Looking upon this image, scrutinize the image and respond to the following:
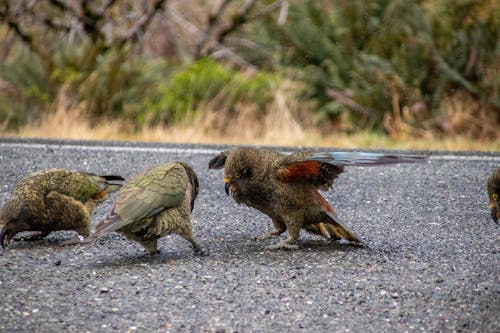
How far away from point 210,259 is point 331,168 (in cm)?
A: 93

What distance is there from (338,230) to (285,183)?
0.50 m

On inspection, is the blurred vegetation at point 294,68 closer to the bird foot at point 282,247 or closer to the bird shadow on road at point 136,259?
the bird foot at point 282,247

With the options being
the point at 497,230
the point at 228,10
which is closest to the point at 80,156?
the point at 497,230

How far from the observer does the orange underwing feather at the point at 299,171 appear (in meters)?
4.65

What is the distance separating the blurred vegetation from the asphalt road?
4.68 meters

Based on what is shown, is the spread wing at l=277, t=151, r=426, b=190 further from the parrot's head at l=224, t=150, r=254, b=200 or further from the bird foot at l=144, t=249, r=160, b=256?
the bird foot at l=144, t=249, r=160, b=256

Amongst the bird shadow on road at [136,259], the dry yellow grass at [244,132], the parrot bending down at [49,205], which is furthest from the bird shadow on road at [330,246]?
the dry yellow grass at [244,132]

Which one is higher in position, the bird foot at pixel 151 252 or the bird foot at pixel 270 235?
the bird foot at pixel 270 235

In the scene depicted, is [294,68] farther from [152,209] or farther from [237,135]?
[152,209]

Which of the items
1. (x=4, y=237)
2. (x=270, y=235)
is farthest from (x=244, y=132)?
(x=4, y=237)

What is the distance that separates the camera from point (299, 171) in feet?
15.4

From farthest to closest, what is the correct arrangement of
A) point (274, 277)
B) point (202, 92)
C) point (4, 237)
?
point (202, 92) < point (4, 237) < point (274, 277)

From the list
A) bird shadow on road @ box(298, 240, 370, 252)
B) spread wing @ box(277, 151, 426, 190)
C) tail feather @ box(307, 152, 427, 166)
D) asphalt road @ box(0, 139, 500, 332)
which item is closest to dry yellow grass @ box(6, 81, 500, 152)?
asphalt road @ box(0, 139, 500, 332)

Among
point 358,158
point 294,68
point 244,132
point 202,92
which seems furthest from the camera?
point 294,68
